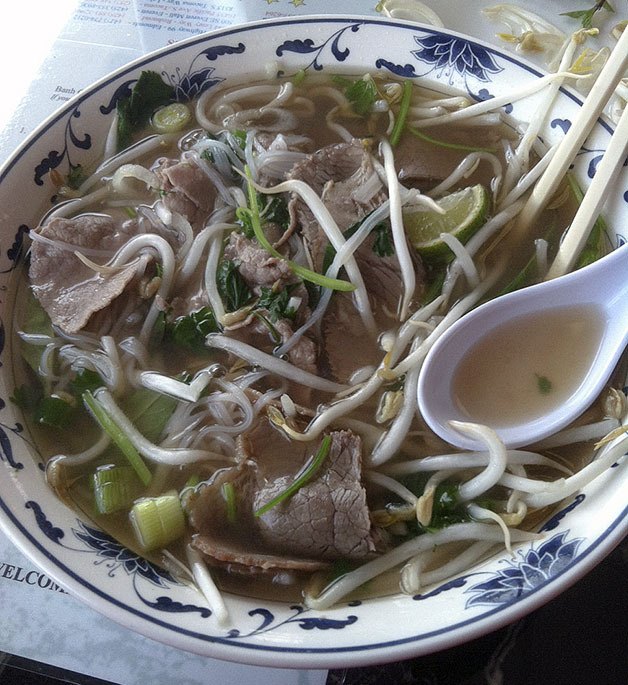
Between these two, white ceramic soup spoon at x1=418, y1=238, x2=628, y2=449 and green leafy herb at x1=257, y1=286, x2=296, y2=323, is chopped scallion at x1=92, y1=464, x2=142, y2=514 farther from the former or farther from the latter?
white ceramic soup spoon at x1=418, y1=238, x2=628, y2=449

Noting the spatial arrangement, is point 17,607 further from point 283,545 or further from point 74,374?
point 283,545

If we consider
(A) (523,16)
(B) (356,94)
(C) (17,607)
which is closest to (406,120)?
(B) (356,94)

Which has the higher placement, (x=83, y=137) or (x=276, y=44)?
(x=276, y=44)

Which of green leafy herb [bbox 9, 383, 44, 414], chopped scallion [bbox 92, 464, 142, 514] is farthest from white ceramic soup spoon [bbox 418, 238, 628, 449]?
green leafy herb [bbox 9, 383, 44, 414]

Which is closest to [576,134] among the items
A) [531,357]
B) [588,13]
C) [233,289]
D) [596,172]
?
[596,172]

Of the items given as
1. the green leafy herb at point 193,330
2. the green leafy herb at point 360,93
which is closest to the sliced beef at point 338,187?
the green leafy herb at point 360,93

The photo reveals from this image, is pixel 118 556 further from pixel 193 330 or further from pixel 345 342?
pixel 345 342
